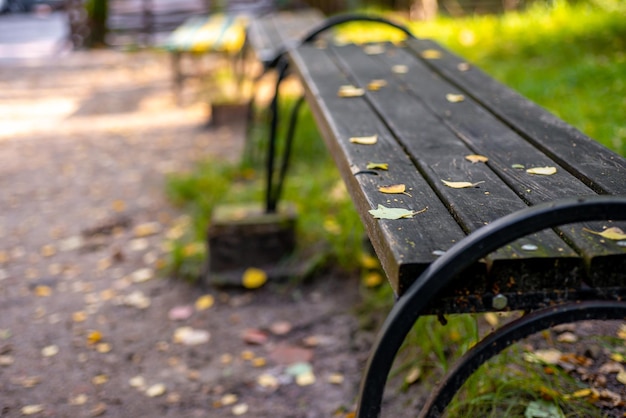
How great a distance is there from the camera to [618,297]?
1.12 meters

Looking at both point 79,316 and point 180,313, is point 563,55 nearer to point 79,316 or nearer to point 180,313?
point 180,313

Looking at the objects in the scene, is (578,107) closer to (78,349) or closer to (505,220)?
(78,349)

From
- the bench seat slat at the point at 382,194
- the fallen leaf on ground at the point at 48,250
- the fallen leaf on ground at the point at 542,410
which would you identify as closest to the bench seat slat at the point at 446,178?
the bench seat slat at the point at 382,194

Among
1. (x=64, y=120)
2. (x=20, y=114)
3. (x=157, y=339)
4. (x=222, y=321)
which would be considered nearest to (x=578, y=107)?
(x=222, y=321)

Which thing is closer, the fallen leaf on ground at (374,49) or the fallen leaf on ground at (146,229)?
the fallen leaf on ground at (374,49)

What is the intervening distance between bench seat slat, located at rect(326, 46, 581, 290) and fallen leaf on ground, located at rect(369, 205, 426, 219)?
0.27ft

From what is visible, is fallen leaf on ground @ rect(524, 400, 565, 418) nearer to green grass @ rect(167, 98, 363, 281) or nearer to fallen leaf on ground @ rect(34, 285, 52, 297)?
green grass @ rect(167, 98, 363, 281)

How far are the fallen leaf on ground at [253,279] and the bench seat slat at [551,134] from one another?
110 centimetres

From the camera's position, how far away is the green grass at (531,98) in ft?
6.15

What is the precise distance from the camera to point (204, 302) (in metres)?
2.90

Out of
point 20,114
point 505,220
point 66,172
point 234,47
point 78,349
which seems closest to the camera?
point 505,220

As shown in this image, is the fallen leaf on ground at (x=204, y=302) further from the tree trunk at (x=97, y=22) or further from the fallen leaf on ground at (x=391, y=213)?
the tree trunk at (x=97, y=22)

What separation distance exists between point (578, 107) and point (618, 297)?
295cm

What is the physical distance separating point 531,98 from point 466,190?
9.55 feet
